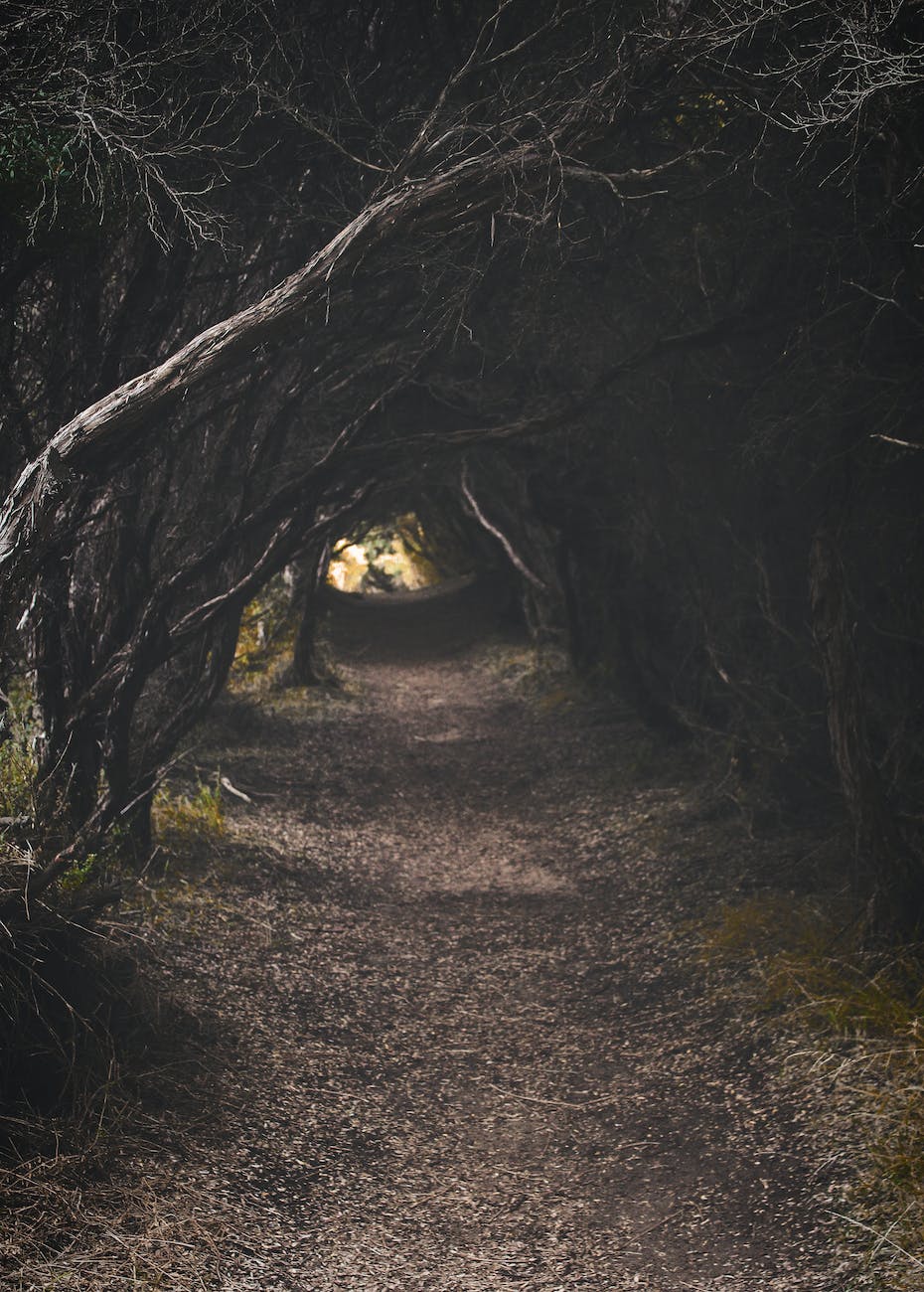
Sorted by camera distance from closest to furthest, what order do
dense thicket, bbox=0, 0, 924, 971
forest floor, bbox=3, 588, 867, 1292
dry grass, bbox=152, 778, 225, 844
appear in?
forest floor, bbox=3, 588, 867, 1292 → dense thicket, bbox=0, 0, 924, 971 → dry grass, bbox=152, 778, 225, 844

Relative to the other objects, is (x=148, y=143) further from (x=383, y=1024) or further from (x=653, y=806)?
(x=653, y=806)

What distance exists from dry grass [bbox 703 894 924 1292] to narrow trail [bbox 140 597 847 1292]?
0.51 ft

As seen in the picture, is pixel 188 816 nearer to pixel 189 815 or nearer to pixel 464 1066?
pixel 189 815

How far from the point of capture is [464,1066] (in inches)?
226

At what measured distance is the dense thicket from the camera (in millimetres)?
5402

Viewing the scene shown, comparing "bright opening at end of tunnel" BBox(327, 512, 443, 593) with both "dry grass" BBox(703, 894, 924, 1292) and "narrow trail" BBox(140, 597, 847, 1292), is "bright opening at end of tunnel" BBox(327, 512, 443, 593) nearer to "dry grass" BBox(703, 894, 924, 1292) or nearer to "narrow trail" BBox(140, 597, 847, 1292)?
"narrow trail" BBox(140, 597, 847, 1292)

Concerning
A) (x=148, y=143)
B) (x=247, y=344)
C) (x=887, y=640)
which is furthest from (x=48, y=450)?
(x=887, y=640)

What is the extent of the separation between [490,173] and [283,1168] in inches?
171

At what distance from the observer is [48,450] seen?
5223 millimetres

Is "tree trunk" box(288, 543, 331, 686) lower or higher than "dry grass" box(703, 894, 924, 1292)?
higher

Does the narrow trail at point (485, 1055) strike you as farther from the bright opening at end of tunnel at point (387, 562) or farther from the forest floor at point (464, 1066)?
the bright opening at end of tunnel at point (387, 562)

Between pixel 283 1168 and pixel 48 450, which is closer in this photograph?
pixel 283 1168

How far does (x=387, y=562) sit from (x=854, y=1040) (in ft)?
104

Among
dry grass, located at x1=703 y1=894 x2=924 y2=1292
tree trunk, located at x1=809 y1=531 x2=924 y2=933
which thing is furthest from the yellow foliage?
tree trunk, located at x1=809 y1=531 x2=924 y2=933
